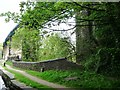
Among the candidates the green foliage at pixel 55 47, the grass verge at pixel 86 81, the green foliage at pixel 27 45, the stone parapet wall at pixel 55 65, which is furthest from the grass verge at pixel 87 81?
the green foliage at pixel 27 45

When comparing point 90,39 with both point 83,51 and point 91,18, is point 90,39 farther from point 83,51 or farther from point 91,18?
point 91,18

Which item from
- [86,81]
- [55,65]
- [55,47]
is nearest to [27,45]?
[55,47]

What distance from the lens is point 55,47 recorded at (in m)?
21.9

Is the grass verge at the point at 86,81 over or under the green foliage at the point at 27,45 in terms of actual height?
under

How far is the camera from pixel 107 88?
11.9 metres

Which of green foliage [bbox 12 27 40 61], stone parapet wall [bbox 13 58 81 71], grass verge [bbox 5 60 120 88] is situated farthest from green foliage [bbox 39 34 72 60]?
grass verge [bbox 5 60 120 88]

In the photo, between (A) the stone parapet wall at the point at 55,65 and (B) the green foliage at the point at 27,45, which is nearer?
(A) the stone parapet wall at the point at 55,65

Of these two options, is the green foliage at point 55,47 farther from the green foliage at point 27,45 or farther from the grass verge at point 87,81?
the grass verge at point 87,81

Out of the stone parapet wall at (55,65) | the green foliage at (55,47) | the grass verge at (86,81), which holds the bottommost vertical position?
the grass verge at (86,81)

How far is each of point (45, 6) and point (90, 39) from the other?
656 cm

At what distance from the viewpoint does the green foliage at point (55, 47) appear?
69.9ft

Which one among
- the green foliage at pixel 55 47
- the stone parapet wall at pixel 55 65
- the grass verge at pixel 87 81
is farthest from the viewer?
the green foliage at pixel 55 47

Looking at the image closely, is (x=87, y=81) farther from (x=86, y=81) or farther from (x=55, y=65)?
(x=55, y=65)

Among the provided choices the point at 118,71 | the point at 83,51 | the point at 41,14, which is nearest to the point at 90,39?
the point at 83,51
